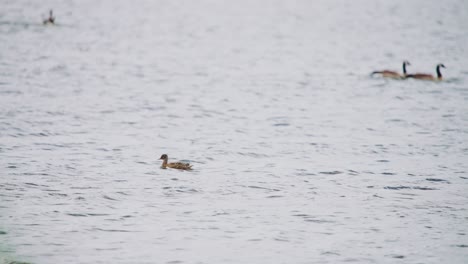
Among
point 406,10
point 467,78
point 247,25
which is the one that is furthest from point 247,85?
point 406,10

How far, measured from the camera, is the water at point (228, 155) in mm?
12453

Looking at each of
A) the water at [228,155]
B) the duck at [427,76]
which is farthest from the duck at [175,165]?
the duck at [427,76]

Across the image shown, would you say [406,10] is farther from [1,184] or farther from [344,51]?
[1,184]

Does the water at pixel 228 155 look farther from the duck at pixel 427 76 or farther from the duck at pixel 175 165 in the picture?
the duck at pixel 427 76

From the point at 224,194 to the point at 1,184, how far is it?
14.2ft

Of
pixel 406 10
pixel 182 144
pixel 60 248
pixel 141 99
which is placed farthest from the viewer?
pixel 406 10

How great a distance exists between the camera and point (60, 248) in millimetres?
11883

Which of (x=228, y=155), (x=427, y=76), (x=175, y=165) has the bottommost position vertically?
(x=228, y=155)

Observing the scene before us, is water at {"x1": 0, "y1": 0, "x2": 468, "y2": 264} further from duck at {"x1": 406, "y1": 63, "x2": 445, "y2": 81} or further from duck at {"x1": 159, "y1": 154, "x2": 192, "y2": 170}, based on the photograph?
duck at {"x1": 406, "y1": 63, "x2": 445, "y2": 81}

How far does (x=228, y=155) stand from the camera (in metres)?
18.5

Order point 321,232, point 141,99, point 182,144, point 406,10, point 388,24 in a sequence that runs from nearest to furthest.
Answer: point 321,232, point 182,144, point 141,99, point 388,24, point 406,10

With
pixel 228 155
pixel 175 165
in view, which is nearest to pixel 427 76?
pixel 228 155

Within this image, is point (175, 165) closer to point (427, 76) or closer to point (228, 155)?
point (228, 155)

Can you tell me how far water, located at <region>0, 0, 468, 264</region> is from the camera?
40.9 feet
